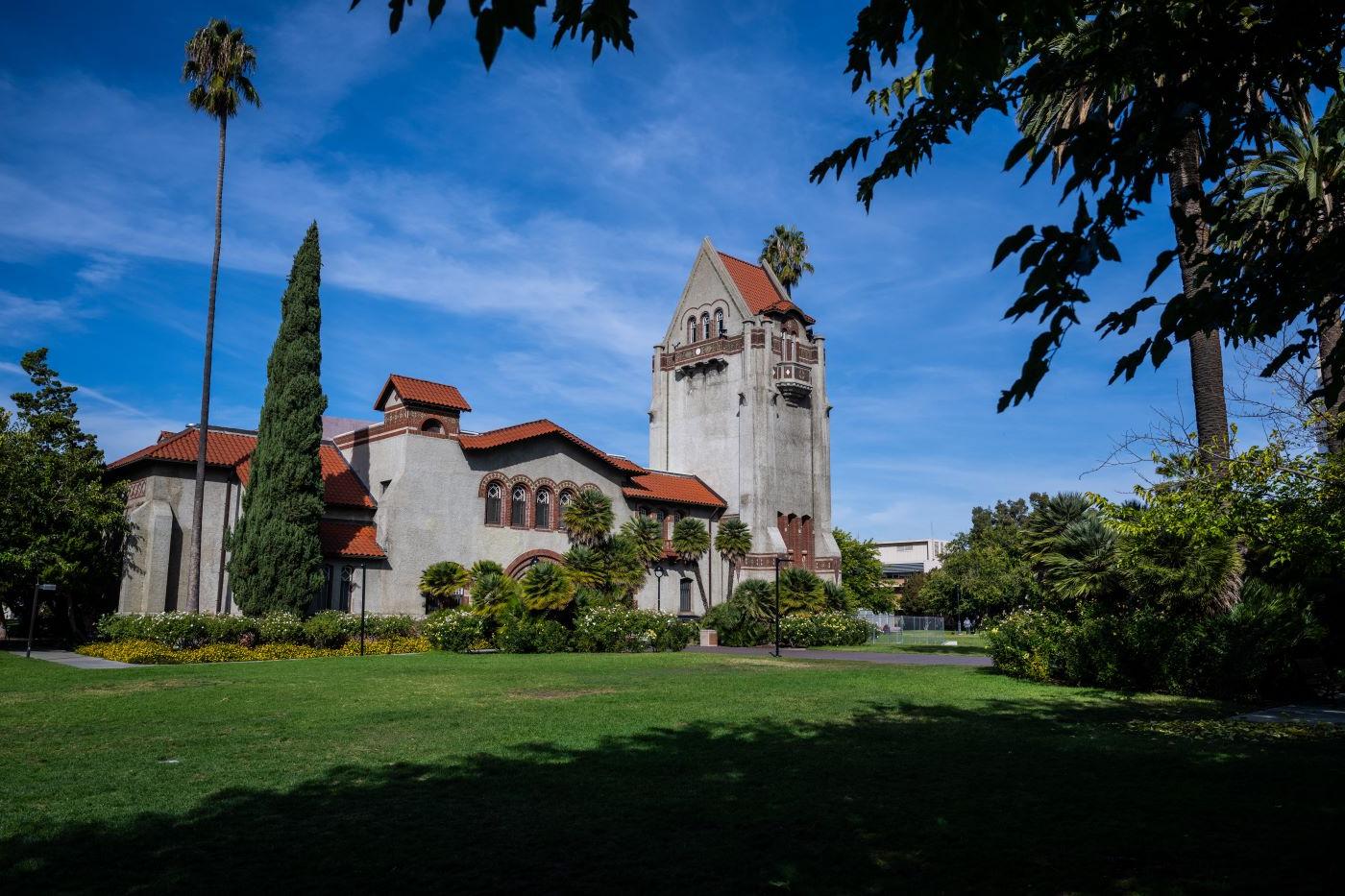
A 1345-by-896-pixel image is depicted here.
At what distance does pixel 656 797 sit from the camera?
26.6 ft

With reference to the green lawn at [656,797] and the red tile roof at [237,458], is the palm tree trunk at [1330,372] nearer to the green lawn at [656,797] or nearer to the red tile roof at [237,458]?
the green lawn at [656,797]

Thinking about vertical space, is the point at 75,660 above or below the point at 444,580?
below

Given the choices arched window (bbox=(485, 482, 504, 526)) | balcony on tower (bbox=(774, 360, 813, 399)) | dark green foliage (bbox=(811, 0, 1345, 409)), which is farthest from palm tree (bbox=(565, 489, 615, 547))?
dark green foliage (bbox=(811, 0, 1345, 409))

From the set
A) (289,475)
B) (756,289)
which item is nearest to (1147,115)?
(289,475)

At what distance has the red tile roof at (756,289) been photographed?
50.7 metres

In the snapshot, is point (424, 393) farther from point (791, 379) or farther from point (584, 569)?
point (791, 379)

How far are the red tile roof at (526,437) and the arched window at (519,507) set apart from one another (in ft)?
7.50

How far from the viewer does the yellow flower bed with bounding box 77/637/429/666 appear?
26.2 m

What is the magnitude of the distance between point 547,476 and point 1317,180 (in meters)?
34.5

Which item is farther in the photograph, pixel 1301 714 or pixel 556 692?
pixel 556 692

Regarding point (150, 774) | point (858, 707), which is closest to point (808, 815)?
point (150, 774)

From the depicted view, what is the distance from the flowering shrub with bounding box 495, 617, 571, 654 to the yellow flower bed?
3.10 m

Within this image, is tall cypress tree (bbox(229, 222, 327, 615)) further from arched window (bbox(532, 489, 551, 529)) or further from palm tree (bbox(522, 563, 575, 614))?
arched window (bbox(532, 489, 551, 529))

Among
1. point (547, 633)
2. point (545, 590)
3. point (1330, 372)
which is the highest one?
point (1330, 372)
